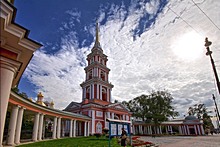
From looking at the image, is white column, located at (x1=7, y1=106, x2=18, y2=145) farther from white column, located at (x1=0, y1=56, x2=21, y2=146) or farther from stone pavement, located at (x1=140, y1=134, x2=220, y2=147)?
stone pavement, located at (x1=140, y1=134, x2=220, y2=147)

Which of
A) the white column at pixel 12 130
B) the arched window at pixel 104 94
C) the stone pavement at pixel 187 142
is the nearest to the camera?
the white column at pixel 12 130

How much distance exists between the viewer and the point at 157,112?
3966 cm

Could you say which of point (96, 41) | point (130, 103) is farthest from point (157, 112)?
point (96, 41)

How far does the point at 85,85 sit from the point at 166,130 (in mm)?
30502

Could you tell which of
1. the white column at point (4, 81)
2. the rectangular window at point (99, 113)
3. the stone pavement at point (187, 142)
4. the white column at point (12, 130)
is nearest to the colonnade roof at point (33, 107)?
the white column at point (12, 130)

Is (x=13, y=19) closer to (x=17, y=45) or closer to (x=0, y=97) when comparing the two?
(x=17, y=45)

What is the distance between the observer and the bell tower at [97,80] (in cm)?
3328

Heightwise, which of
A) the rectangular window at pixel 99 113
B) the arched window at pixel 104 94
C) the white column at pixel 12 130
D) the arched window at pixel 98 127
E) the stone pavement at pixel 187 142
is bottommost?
the stone pavement at pixel 187 142

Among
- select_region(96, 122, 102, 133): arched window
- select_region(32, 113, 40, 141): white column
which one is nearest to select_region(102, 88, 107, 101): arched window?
select_region(96, 122, 102, 133): arched window

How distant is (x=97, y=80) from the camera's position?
33219 mm

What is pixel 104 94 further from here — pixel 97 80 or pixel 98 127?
pixel 98 127

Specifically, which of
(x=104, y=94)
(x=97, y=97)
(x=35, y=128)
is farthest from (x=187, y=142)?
(x=104, y=94)

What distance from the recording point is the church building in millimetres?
30312

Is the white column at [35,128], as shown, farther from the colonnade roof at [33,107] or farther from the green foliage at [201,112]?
the green foliage at [201,112]
